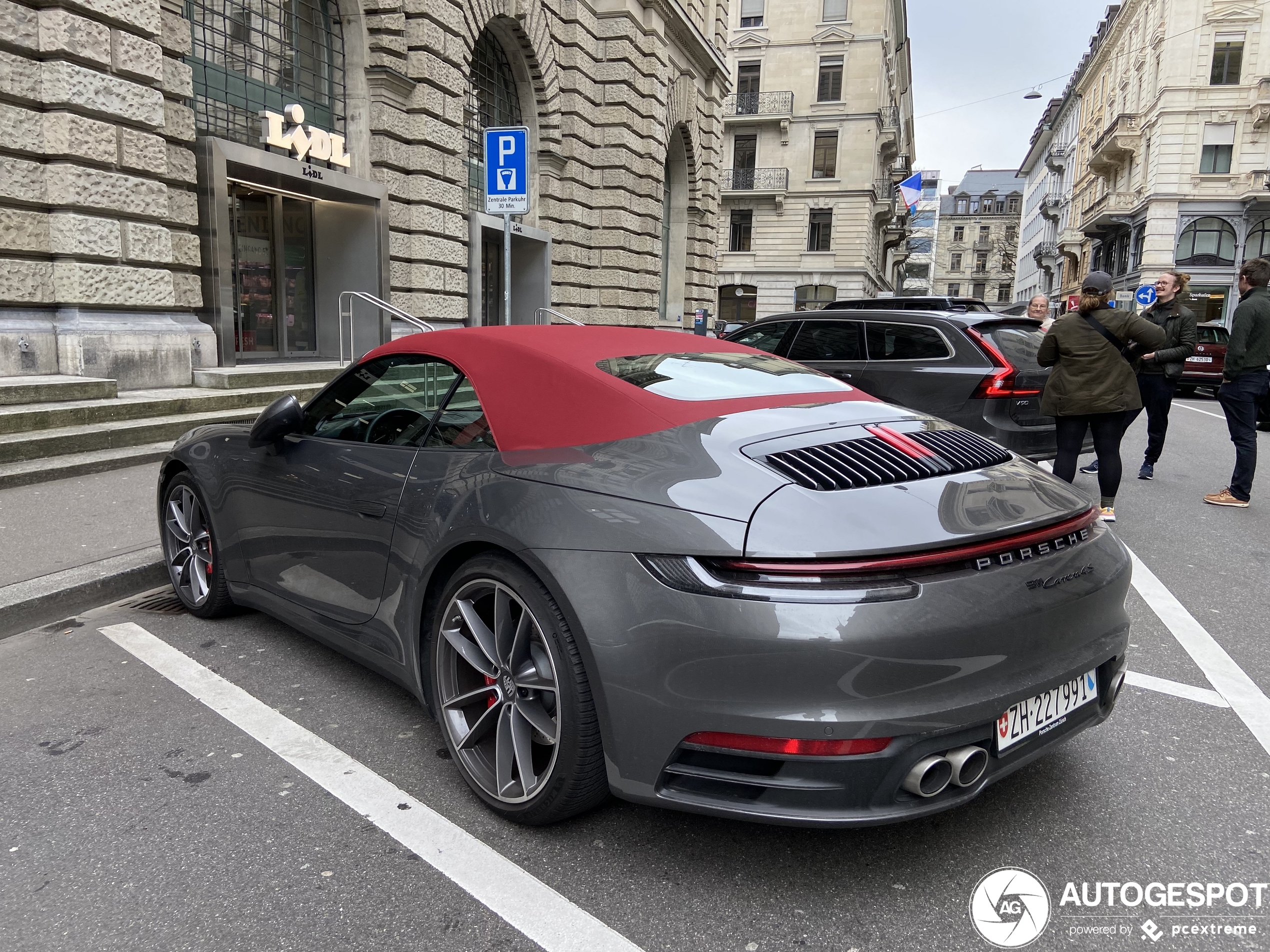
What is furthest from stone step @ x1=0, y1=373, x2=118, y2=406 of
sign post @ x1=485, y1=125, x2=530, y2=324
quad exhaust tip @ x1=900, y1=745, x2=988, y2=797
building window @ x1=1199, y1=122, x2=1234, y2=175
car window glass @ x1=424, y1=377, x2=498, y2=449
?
building window @ x1=1199, y1=122, x2=1234, y2=175

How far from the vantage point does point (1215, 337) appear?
19.1 m

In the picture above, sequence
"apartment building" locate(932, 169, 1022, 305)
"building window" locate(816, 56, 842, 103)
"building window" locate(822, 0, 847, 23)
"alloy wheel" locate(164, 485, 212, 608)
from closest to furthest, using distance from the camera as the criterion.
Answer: "alloy wheel" locate(164, 485, 212, 608) → "building window" locate(822, 0, 847, 23) → "building window" locate(816, 56, 842, 103) → "apartment building" locate(932, 169, 1022, 305)

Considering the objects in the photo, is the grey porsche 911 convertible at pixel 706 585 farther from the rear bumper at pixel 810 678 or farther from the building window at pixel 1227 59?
the building window at pixel 1227 59

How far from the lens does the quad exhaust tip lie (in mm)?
1953

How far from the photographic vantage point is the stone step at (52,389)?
288 inches

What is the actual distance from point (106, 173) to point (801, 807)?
9.46m

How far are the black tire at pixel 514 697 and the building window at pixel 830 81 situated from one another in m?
49.8

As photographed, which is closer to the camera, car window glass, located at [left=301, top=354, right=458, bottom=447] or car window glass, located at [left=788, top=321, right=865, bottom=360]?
A: car window glass, located at [left=301, top=354, right=458, bottom=447]

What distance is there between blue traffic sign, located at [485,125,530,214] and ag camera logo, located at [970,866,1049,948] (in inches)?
290

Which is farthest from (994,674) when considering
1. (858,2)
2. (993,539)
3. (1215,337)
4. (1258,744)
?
Answer: (858,2)

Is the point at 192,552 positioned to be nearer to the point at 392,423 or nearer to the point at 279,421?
the point at 279,421

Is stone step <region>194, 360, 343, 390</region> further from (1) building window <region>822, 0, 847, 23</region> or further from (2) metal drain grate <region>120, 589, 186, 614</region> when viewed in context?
(1) building window <region>822, 0, 847, 23</region>

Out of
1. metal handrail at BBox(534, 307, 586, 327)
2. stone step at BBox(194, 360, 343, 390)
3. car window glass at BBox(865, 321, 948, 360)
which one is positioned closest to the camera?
car window glass at BBox(865, 321, 948, 360)

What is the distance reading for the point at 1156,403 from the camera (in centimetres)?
804
